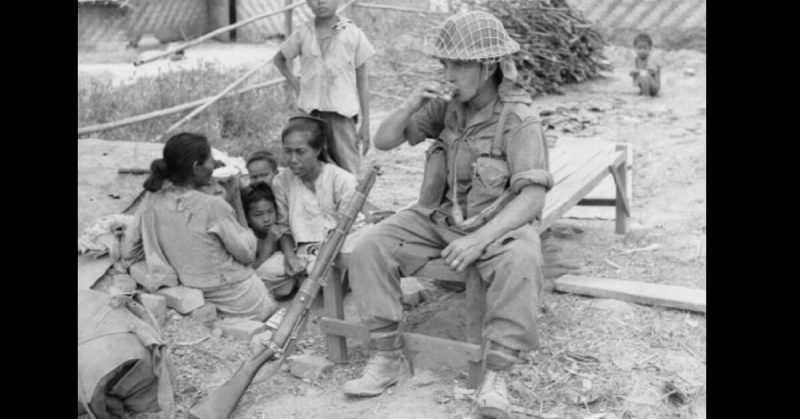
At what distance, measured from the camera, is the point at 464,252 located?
3865mm

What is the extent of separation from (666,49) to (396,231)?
31.4ft

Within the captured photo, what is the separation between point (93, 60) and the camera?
12953 mm

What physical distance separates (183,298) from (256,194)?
91 centimetres

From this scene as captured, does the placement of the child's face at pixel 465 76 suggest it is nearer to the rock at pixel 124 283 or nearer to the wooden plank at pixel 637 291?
the wooden plank at pixel 637 291

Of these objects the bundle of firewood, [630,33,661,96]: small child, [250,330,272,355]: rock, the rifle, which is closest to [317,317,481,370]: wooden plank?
the rifle

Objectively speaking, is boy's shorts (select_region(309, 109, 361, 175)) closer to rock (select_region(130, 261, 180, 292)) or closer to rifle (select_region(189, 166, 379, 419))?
rock (select_region(130, 261, 180, 292))

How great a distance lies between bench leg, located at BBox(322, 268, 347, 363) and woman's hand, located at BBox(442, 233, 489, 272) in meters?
0.70

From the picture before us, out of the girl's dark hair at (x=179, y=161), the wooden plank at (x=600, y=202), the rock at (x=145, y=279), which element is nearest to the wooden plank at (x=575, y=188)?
the wooden plank at (x=600, y=202)

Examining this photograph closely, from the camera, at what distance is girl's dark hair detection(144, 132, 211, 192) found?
4766mm

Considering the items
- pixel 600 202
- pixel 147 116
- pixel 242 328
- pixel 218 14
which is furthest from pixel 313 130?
pixel 218 14

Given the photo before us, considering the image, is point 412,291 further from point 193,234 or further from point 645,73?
point 645,73

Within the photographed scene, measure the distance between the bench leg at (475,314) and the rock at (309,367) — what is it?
27.3 inches

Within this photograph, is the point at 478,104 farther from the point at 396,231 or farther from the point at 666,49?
the point at 666,49
